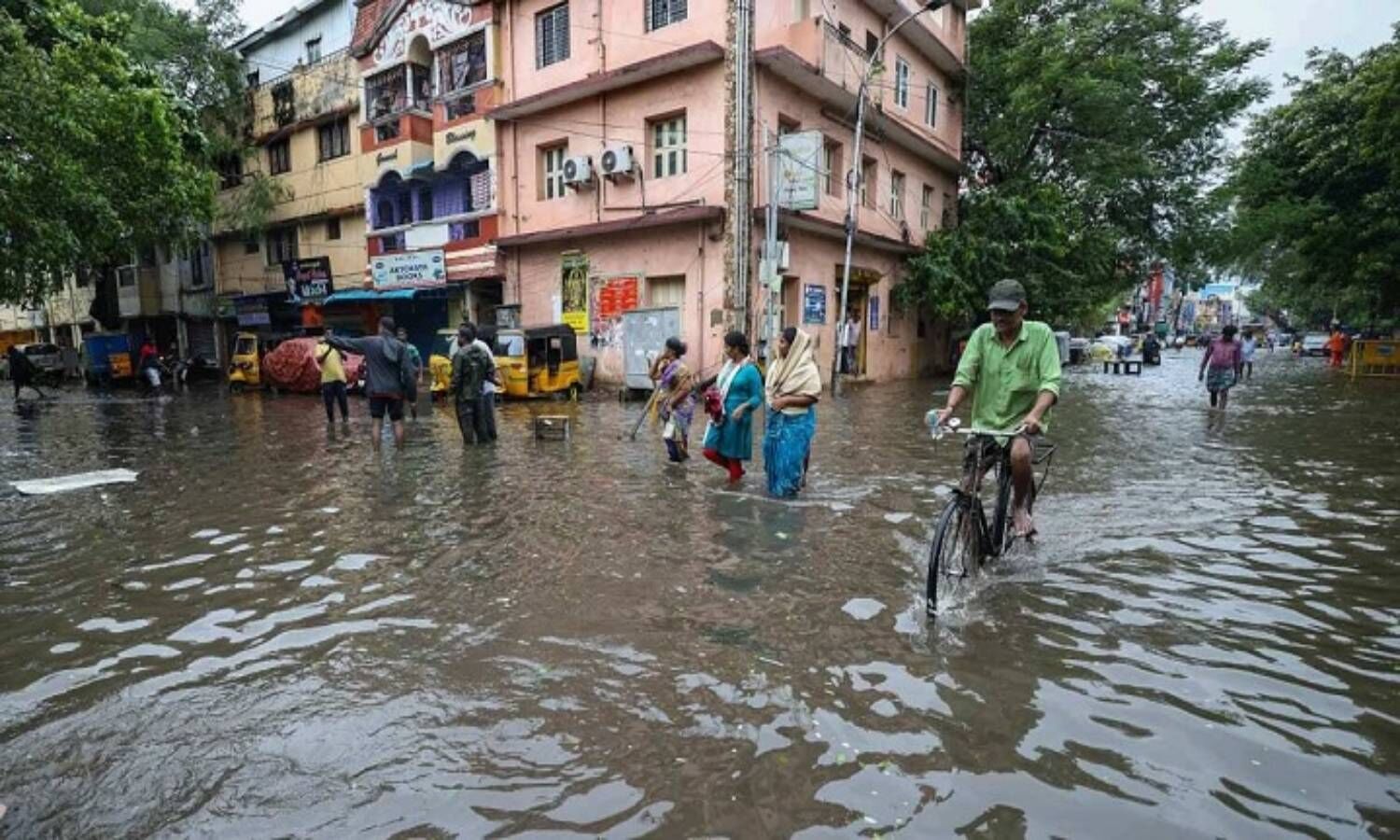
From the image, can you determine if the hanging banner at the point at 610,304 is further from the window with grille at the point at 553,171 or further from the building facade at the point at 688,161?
the window with grille at the point at 553,171

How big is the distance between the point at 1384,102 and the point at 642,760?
25.6m

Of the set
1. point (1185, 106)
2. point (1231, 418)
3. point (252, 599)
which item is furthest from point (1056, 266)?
point (252, 599)

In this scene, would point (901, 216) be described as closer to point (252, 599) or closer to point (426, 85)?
point (426, 85)

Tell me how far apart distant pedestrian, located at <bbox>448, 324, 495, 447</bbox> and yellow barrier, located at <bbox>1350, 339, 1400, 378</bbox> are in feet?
89.8

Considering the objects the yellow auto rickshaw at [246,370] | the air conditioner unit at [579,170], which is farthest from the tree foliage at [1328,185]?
the yellow auto rickshaw at [246,370]

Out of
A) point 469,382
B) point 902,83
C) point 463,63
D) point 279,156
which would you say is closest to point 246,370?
point 279,156

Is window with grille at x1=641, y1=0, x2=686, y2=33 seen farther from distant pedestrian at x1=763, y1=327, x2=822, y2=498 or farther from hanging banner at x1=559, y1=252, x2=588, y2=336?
distant pedestrian at x1=763, y1=327, x2=822, y2=498

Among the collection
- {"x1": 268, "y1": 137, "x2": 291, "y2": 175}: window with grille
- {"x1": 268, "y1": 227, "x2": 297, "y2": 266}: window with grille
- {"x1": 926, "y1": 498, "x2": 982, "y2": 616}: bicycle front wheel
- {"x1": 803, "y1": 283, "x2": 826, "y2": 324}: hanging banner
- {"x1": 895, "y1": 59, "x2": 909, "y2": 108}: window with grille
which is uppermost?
{"x1": 895, "y1": 59, "x2": 909, "y2": 108}: window with grille

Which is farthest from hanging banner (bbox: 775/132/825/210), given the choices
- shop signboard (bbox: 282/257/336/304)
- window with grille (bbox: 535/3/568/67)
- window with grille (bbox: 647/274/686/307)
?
shop signboard (bbox: 282/257/336/304)

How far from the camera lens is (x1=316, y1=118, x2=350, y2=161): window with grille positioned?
26.0 m

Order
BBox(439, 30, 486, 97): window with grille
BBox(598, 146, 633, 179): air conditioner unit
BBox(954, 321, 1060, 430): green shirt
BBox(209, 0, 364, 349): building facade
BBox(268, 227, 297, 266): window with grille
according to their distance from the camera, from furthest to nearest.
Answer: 1. BBox(268, 227, 297, 266): window with grille
2. BBox(209, 0, 364, 349): building facade
3. BBox(439, 30, 486, 97): window with grille
4. BBox(598, 146, 633, 179): air conditioner unit
5. BBox(954, 321, 1060, 430): green shirt

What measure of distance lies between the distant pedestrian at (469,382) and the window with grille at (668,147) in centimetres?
935

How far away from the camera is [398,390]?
11039 millimetres

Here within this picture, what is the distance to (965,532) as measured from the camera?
15.3 feet
